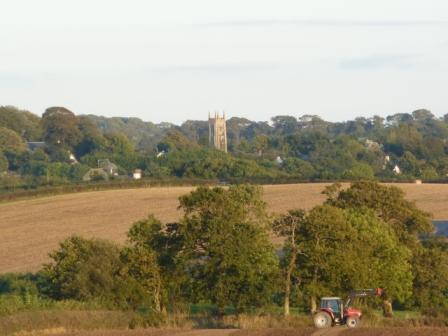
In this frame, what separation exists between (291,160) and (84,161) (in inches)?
1116

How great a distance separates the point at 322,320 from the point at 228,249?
434 inches

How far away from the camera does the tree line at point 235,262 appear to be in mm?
49188

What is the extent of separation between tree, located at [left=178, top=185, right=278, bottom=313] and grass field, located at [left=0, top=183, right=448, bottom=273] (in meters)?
23.2

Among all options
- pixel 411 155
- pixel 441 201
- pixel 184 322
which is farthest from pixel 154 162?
pixel 184 322

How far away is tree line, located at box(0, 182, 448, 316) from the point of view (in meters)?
49.2

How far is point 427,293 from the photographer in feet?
189

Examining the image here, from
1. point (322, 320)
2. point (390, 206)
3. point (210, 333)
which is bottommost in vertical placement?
point (322, 320)

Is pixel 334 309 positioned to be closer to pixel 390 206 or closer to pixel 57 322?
pixel 57 322

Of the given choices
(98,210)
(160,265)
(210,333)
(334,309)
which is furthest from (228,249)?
(98,210)

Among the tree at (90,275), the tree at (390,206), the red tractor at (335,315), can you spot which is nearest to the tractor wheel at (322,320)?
the red tractor at (335,315)

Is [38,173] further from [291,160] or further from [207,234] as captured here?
[207,234]

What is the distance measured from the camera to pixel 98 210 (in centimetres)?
9500

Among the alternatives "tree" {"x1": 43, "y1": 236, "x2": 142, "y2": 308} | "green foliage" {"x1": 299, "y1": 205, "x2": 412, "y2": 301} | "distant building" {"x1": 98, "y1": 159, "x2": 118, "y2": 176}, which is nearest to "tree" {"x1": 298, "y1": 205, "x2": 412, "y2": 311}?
"green foliage" {"x1": 299, "y1": 205, "x2": 412, "y2": 301}

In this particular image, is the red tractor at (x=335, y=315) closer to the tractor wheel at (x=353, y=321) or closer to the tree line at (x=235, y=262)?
the tractor wheel at (x=353, y=321)
